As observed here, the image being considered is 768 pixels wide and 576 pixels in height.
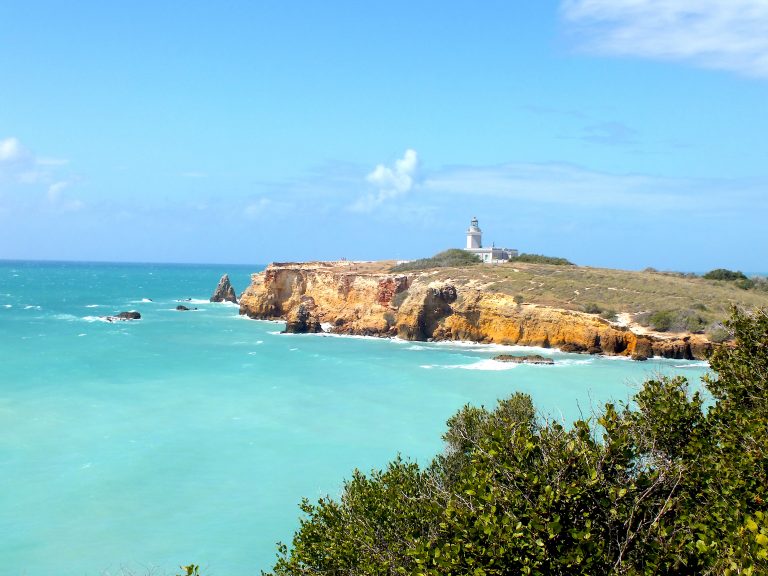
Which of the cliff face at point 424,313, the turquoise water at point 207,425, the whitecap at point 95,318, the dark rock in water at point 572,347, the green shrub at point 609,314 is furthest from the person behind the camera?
the whitecap at point 95,318

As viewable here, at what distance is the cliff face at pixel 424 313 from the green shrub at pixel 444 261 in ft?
15.1

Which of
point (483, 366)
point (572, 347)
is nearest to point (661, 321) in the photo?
point (572, 347)

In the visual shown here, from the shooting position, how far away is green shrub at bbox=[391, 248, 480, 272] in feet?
269

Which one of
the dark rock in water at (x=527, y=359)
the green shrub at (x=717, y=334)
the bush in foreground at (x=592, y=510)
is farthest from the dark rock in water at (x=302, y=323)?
the bush in foreground at (x=592, y=510)

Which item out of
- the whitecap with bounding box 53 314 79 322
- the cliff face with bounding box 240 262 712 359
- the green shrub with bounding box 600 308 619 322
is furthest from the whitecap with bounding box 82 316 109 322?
the green shrub with bounding box 600 308 619 322

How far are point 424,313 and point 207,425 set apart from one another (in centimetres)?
3491

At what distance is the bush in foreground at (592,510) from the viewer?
8.08 metres

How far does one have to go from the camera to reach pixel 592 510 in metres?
8.55

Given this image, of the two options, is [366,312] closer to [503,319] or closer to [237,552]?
[503,319]

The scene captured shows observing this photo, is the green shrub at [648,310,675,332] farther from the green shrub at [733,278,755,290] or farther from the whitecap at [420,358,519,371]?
the green shrub at [733,278,755,290]

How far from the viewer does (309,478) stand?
26.2m

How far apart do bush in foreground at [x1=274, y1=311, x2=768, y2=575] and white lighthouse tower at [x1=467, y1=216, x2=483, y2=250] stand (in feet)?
273

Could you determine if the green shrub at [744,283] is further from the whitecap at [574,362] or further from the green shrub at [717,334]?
the whitecap at [574,362]

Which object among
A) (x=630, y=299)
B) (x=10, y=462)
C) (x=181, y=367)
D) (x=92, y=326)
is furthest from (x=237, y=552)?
(x=92, y=326)
